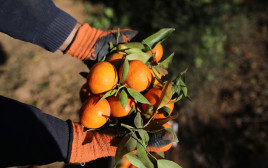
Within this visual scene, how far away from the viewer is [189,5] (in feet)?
7.25

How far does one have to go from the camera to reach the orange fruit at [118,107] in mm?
903

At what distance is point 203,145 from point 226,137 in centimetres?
29

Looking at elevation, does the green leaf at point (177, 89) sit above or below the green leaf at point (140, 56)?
below

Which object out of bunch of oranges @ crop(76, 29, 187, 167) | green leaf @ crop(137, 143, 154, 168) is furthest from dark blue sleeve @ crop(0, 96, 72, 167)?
green leaf @ crop(137, 143, 154, 168)

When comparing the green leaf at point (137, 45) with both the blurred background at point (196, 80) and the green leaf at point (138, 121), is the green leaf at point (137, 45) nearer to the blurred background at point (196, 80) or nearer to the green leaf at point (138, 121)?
the green leaf at point (138, 121)

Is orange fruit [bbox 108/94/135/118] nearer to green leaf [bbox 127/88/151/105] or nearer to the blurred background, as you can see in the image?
green leaf [bbox 127/88/151/105]

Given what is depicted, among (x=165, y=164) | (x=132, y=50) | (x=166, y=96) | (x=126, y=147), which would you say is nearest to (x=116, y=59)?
(x=132, y=50)

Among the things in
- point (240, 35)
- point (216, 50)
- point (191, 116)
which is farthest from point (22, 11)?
point (240, 35)

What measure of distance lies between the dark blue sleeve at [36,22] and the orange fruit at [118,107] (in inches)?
24.0

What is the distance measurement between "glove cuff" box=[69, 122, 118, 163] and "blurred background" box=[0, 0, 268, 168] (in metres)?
0.97

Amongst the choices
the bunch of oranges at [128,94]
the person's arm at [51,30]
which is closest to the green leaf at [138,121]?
the bunch of oranges at [128,94]

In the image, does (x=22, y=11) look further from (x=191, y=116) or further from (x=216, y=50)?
(x=216, y=50)

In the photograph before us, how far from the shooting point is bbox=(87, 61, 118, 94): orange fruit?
86 centimetres

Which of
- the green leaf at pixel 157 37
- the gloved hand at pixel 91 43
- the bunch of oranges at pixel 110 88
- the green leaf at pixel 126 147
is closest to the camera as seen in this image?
the green leaf at pixel 126 147
